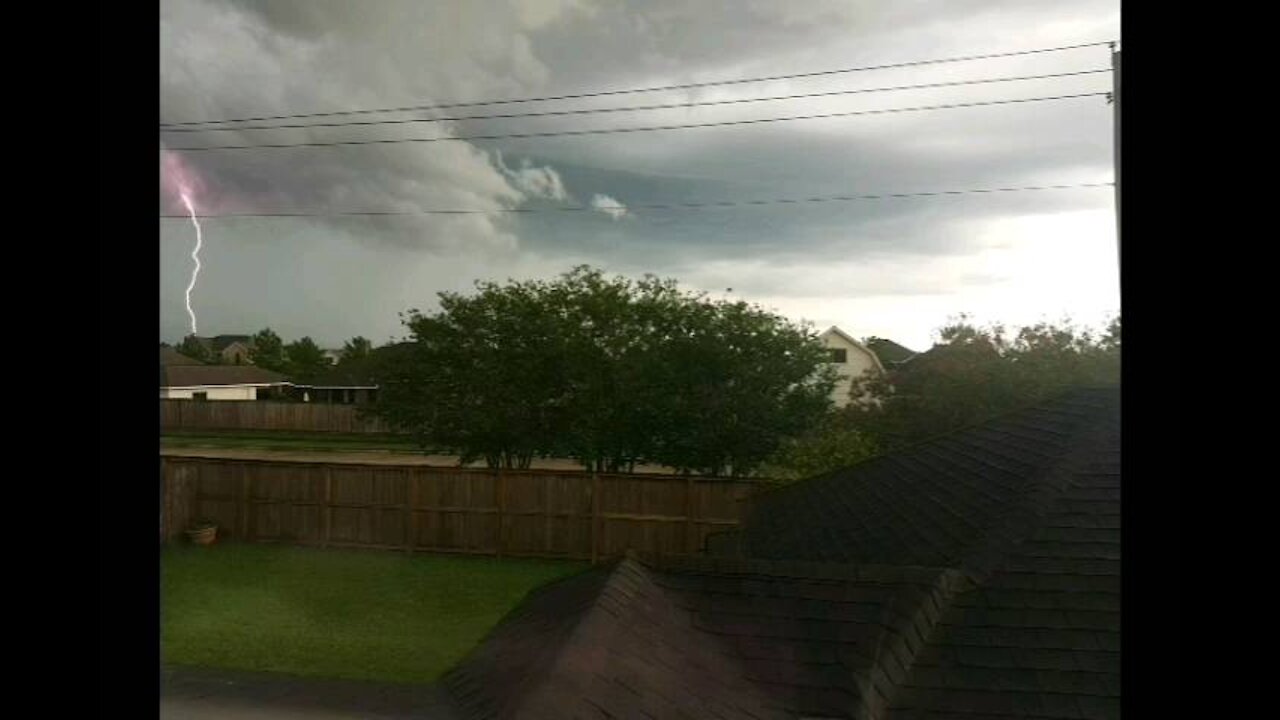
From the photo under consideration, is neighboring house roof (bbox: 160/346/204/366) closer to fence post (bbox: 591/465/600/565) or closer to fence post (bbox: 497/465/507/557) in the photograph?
fence post (bbox: 497/465/507/557)

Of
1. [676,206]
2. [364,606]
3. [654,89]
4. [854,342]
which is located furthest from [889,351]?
[364,606]

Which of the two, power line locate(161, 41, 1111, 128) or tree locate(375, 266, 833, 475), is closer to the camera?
power line locate(161, 41, 1111, 128)

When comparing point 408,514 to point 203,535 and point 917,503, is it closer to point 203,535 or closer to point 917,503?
point 203,535

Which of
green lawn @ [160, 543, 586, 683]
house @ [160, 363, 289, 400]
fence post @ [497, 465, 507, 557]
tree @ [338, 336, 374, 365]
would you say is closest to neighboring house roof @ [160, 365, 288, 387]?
house @ [160, 363, 289, 400]

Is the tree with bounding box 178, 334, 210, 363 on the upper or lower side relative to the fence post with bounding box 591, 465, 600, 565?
upper
